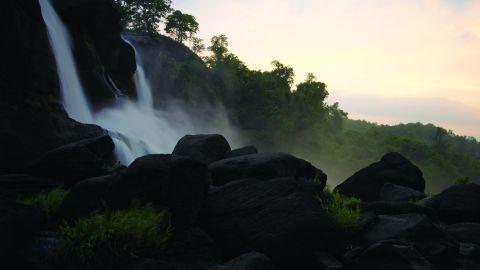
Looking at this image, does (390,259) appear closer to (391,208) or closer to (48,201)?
(391,208)

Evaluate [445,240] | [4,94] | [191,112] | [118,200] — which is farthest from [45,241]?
[191,112]

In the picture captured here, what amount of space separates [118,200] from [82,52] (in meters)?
22.5

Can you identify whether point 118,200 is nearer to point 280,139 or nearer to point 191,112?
point 191,112

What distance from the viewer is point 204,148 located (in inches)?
666

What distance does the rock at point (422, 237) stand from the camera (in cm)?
1034

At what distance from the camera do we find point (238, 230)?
9.25 m

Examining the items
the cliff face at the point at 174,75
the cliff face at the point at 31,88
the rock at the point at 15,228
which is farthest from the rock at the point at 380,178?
the cliff face at the point at 174,75

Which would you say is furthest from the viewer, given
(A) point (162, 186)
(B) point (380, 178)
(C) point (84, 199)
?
(B) point (380, 178)

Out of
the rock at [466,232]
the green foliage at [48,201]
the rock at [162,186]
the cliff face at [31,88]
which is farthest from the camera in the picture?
the cliff face at [31,88]

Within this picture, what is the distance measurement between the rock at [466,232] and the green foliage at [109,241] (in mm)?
8911

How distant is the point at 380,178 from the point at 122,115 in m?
20.8

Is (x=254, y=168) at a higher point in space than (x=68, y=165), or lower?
higher

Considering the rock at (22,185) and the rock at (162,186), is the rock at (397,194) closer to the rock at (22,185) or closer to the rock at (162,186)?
the rock at (162,186)

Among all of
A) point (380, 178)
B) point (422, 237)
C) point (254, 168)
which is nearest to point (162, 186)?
point (254, 168)
